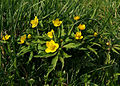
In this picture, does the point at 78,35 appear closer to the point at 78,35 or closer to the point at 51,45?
the point at 78,35

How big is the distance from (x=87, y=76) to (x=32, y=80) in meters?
0.53

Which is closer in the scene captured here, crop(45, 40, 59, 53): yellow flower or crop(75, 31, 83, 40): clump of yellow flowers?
crop(45, 40, 59, 53): yellow flower

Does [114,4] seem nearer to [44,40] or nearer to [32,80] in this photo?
[44,40]

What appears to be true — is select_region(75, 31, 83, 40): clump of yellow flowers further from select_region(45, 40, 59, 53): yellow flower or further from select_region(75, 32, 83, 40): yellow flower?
select_region(45, 40, 59, 53): yellow flower

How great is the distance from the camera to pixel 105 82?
1992 millimetres

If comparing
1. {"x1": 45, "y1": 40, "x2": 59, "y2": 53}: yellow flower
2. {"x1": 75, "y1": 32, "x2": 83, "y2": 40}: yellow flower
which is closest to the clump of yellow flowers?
{"x1": 75, "y1": 32, "x2": 83, "y2": 40}: yellow flower

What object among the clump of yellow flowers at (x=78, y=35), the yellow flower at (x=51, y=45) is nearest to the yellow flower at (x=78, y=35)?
the clump of yellow flowers at (x=78, y=35)

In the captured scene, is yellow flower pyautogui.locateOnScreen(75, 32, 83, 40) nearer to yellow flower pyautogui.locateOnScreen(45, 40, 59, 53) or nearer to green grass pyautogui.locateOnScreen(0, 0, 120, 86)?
green grass pyautogui.locateOnScreen(0, 0, 120, 86)

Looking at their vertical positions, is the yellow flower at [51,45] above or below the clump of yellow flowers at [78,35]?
below

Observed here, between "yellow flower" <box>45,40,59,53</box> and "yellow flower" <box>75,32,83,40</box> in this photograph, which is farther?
"yellow flower" <box>75,32,83,40</box>

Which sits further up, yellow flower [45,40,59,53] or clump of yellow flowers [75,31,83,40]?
clump of yellow flowers [75,31,83,40]

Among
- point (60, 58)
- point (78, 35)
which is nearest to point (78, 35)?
point (78, 35)

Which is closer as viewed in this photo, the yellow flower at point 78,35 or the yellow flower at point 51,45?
the yellow flower at point 51,45

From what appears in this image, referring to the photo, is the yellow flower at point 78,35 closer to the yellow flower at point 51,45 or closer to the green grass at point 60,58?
the green grass at point 60,58
